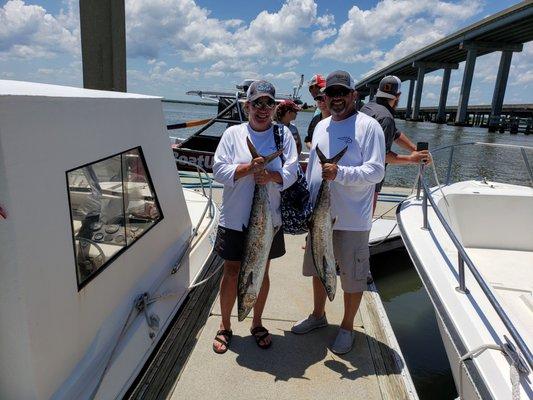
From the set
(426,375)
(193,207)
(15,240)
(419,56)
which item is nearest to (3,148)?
(15,240)

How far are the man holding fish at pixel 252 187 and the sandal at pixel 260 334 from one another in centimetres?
54

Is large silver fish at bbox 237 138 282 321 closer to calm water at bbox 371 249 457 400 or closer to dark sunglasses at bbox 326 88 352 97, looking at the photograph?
dark sunglasses at bbox 326 88 352 97

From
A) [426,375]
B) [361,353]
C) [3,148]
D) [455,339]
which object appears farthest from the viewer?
[426,375]

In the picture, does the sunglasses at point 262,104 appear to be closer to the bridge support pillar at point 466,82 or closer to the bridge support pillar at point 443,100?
the bridge support pillar at point 466,82

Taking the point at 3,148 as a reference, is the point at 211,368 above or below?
below

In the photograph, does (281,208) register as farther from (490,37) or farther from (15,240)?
(490,37)

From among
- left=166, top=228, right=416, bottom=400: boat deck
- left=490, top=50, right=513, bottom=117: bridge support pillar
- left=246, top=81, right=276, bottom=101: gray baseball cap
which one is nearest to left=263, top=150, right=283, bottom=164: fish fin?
left=246, top=81, right=276, bottom=101: gray baseball cap

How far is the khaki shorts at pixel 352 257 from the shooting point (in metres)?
2.71

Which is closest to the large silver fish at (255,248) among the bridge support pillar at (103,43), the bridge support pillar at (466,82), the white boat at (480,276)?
the white boat at (480,276)

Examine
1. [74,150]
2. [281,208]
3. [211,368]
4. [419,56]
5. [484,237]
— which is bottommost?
[211,368]

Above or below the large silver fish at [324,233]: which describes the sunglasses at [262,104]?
above

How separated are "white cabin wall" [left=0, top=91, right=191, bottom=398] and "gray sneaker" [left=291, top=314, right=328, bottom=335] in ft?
4.48

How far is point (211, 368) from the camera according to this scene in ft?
8.75

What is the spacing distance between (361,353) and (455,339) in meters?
0.95
